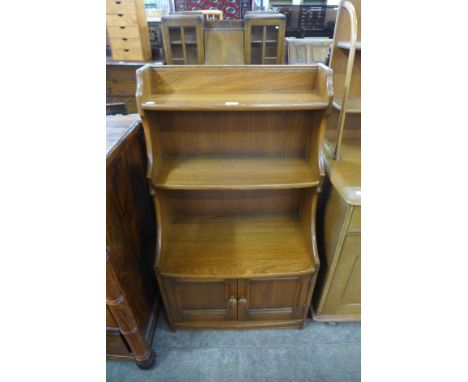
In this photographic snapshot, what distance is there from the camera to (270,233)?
143 cm

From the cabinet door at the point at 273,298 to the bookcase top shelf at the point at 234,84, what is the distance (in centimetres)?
82

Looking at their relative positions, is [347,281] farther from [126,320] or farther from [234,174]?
[126,320]

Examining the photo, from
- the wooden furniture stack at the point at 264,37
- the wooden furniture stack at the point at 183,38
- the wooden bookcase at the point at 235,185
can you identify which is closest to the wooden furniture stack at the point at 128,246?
the wooden bookcase at the point at 235,185

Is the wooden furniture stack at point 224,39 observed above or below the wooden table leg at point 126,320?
above

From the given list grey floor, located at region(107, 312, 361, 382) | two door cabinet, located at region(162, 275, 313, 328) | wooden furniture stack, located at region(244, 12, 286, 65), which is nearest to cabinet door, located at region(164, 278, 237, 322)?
two door cabinet, located at region(162, 275, 313, 328)

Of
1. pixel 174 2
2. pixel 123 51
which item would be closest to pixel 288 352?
pixel 123 51

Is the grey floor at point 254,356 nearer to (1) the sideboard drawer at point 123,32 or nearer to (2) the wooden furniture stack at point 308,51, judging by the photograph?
(2) the wooden furniture stack at point 308,51

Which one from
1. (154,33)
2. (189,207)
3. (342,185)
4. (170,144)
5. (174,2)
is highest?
(174,2)

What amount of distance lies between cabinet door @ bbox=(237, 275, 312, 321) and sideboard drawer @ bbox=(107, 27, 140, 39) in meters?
2.91

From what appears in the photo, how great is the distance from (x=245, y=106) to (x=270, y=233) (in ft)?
2.37

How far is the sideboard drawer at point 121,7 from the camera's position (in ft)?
8.97

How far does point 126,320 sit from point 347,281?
1.05 meters

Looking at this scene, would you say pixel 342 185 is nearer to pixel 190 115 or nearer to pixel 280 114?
pixel 280 114

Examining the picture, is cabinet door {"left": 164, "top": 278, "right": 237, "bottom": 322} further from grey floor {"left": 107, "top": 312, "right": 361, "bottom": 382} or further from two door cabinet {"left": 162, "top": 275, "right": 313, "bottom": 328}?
grey floor {"left": 107, "top": 312, "right": 361, "bottom": 382}
